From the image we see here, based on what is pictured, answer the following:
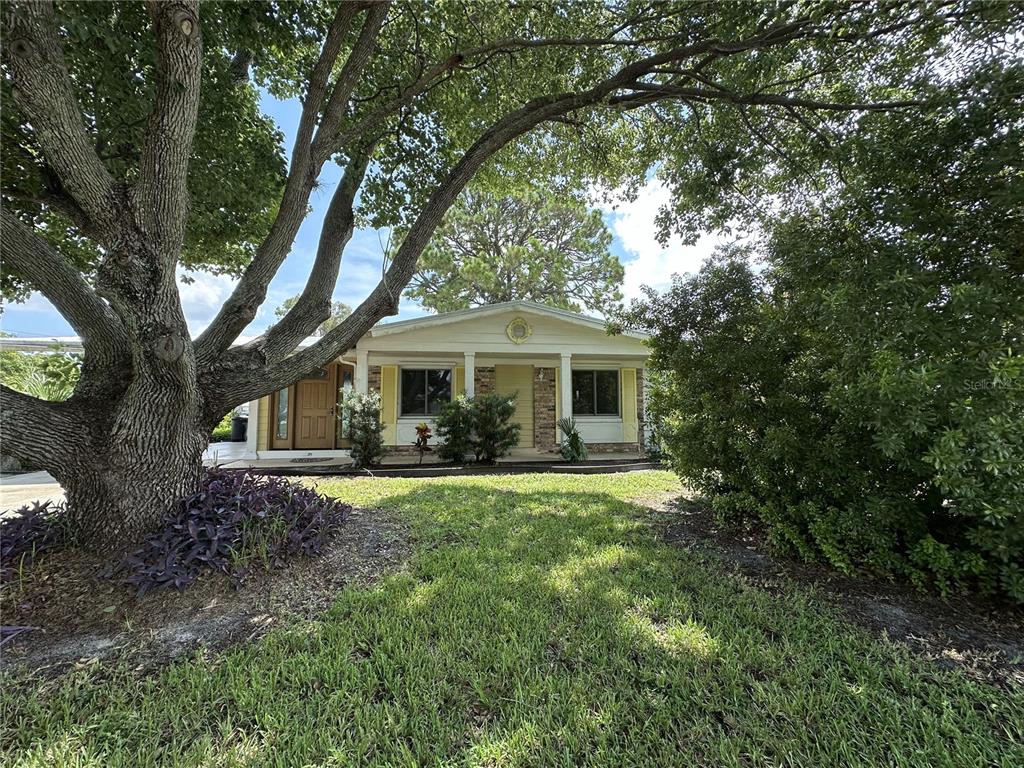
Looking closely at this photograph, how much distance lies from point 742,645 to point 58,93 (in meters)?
5.32

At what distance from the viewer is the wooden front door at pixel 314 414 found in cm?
1120

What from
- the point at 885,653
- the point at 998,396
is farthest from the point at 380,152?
the point at 885,653

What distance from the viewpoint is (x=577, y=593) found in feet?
9.29

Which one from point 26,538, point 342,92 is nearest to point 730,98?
point 342,92

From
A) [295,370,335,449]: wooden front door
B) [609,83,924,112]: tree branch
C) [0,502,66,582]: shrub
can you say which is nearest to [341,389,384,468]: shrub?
[295,370,335,449]: wooden front door

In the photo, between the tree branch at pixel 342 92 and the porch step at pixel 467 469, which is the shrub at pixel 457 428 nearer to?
the porch step at pixel 467 469

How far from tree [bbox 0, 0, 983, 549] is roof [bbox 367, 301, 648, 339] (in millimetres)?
2946

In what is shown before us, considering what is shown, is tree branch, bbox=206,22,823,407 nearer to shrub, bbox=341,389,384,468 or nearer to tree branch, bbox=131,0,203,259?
tree branch, bbox=131,0,203,259

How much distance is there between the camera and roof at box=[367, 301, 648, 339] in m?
9.41

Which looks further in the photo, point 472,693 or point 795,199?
point 795,199

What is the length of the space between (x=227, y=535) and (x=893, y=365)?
4.25 m

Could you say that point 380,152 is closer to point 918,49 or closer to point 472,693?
point 918,49

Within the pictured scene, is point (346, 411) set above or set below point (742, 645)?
above

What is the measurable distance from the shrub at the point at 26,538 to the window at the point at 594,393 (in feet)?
32.3
